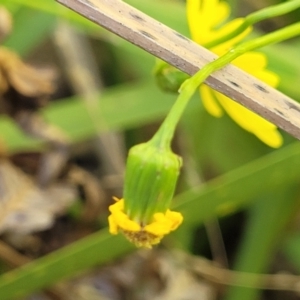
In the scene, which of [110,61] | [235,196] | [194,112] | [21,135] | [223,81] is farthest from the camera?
[110,61]

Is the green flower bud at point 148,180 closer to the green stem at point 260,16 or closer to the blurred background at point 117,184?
the green stem at point 260,16

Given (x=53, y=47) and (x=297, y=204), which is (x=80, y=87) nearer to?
(x=53, y=47)

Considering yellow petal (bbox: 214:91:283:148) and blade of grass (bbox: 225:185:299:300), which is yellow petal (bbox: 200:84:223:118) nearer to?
yellow petal (bbox: 214:91:283:148)

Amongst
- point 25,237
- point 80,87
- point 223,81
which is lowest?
point 223,81

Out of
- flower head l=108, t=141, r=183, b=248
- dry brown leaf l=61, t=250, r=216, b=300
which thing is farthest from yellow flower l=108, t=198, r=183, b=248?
dry brown leaf l=61, t=250, r=216, b=300

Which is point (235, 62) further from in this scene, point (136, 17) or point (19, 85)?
point (19, 85)

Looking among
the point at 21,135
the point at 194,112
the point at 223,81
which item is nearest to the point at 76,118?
the point at 21,135
